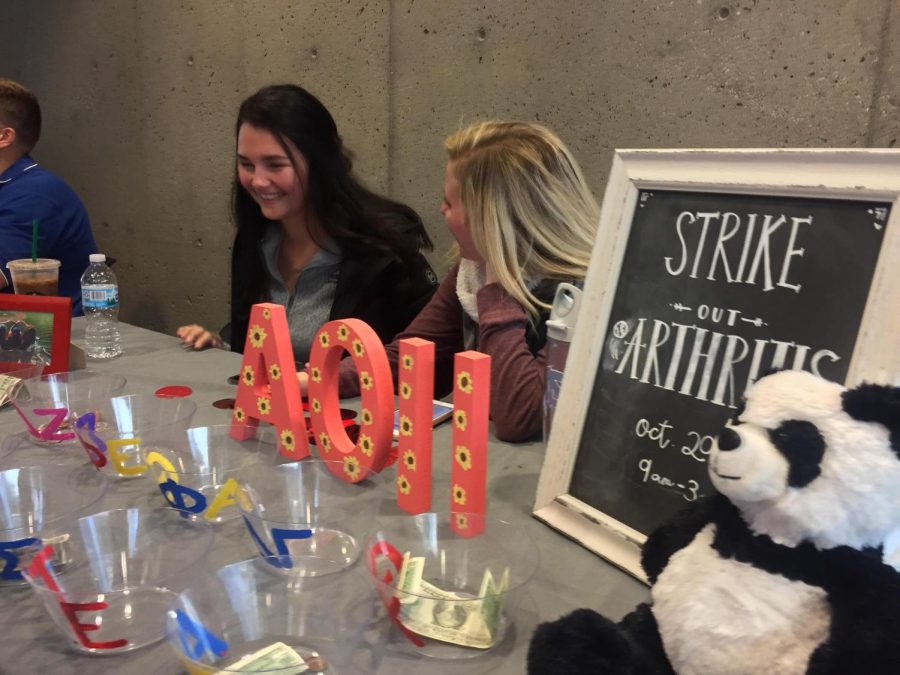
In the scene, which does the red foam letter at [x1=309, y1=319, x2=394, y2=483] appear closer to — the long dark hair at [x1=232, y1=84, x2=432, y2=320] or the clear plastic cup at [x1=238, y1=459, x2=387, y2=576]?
the clear plastic cup at [x1=238, y1=459, x2=387, y2=576]

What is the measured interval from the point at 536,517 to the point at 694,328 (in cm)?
31

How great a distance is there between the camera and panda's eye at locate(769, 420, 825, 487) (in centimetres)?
Result: 50

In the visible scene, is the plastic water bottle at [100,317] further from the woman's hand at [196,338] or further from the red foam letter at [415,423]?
the red foam letter at [415,423]

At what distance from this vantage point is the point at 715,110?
1888 millimetres

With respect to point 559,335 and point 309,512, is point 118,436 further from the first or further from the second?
point 559,335

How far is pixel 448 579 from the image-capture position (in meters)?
0.76

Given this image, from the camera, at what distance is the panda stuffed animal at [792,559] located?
0.48 metres

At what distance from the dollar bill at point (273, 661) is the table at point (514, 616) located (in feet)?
0.20

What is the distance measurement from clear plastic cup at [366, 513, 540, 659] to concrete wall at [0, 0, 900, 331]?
1487 millimetres

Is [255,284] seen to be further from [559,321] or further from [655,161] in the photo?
[655,161]

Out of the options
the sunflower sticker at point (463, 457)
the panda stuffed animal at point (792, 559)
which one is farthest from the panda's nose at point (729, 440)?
the sunflower sticker at point (463, 457)

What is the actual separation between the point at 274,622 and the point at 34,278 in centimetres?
154

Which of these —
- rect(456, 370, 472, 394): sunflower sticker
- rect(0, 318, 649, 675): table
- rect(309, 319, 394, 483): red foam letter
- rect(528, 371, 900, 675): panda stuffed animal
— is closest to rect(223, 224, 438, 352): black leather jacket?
rect(0, 318, 649, 675): table

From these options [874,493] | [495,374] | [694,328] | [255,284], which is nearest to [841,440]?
[874,493]
